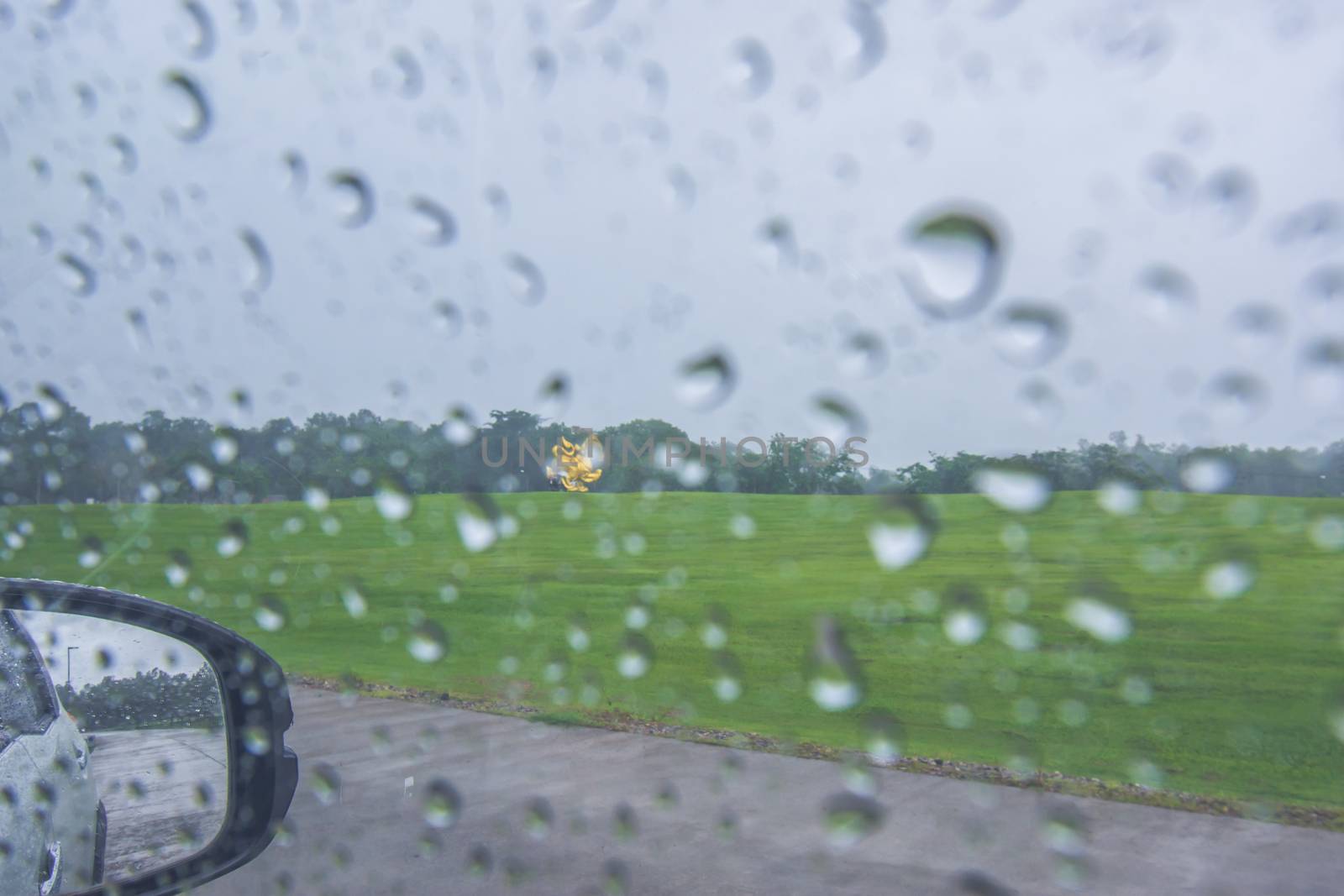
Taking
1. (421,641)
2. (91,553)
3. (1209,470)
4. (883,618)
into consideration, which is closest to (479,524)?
(1209,470)

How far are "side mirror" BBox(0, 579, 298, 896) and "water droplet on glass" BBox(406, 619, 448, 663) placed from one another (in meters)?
6.32

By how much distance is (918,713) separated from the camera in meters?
6.73

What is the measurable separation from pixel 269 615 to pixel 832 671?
7.91 m

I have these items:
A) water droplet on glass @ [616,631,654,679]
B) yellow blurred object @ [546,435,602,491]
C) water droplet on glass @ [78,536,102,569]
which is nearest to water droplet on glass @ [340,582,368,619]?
water droplet on glass @ [616,631,654,679]

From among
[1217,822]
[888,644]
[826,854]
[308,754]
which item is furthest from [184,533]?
[1217,822]

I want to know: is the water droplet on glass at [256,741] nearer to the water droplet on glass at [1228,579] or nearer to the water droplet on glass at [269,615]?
the water droplet on glass at [1228,579]

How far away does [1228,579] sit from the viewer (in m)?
5.55

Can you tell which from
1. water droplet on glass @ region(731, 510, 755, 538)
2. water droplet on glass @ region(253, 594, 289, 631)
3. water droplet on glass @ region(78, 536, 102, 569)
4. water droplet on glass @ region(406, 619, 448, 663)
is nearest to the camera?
water droplet on glass @ region(731, 510, 755, 538)

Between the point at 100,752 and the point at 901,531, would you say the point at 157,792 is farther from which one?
the point at 901,531

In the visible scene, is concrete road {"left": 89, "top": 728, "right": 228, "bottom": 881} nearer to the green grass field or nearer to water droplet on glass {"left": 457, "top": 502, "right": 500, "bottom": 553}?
water droplet on glass {"left": 457, "top": 502, "right": 500, "bottom": 553}

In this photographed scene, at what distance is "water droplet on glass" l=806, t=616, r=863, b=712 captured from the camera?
4.09 m

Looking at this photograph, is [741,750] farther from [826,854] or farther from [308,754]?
[308,754]

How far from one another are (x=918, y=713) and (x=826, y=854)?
10.4 ft

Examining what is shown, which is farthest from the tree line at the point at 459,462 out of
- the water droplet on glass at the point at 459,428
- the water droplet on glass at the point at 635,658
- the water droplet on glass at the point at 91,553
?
the water droplet on glass at the point at 91,553
